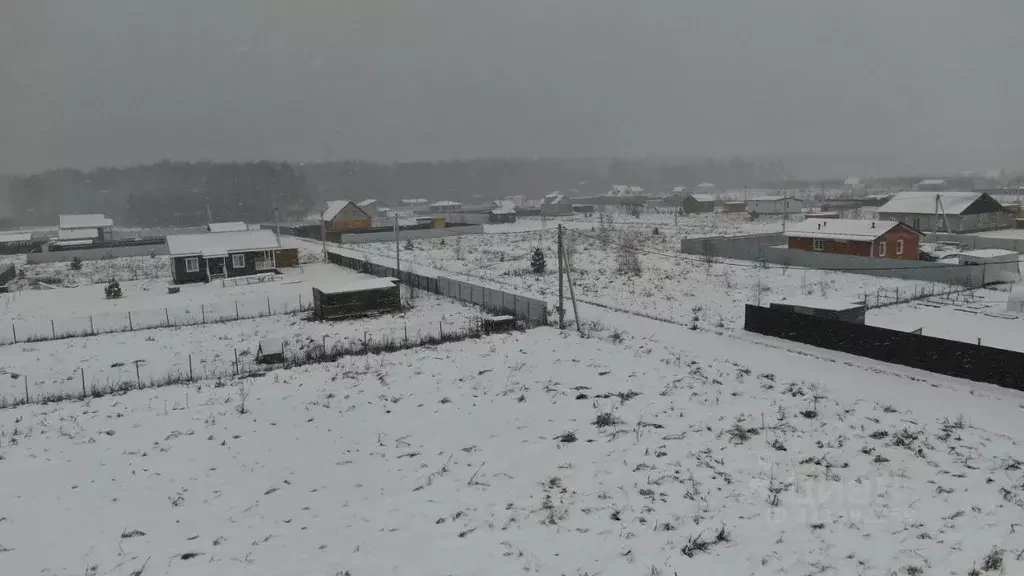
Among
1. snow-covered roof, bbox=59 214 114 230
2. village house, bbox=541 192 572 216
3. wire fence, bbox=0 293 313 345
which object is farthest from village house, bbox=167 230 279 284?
village house, bbox=541 192 572 216

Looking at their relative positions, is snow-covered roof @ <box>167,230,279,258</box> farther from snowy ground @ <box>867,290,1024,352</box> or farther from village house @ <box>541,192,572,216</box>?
village house @ <box>541,192,572,216</box>

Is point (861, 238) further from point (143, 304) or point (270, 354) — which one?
point (143, 304)

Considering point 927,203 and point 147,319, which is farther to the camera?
point 927,203

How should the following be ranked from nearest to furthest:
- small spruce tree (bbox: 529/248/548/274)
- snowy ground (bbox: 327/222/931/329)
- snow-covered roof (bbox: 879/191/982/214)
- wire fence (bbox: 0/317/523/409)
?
wire fence (bbox: 0/317/523/409)
snowy ground (bbox: 327/222/931/329)
small spruce tree (bbox: 529/248/548/274)
snow-covered roof (bbox: 879/191/982/214)

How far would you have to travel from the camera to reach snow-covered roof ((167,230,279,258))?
41031mm

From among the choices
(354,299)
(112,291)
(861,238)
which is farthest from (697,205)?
(112,291)

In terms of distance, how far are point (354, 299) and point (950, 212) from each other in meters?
55.9

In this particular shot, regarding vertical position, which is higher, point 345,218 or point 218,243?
point 345,218

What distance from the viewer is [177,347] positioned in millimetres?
23578

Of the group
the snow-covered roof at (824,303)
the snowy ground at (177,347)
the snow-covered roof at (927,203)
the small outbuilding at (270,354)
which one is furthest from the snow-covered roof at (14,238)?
the snow-covered roof at (927,203)

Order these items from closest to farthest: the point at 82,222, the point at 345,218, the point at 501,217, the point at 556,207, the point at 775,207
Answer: the point at 345,218 < the point at 82,222 < the point at 501,217 < the point at 775,207 < the point at 556,207

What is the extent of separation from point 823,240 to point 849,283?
894 centimetres

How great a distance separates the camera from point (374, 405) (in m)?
14.9

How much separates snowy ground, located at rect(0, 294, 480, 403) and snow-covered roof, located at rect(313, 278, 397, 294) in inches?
61.5
